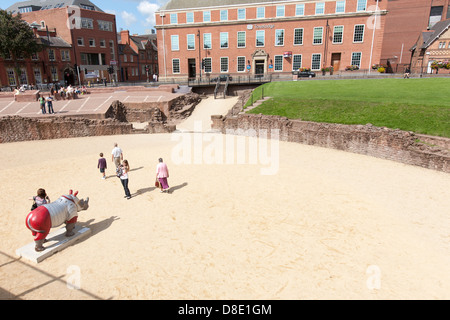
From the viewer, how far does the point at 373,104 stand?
1862 cm

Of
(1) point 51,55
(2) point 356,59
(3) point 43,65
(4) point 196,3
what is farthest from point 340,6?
(3) point 43,65

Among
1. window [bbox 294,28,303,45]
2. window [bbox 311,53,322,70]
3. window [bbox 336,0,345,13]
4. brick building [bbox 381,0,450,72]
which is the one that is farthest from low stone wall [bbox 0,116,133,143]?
brick building [bbox 381,0,450,72]

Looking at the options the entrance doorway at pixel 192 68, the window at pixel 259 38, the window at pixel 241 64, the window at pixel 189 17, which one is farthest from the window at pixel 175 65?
the window at pixel 259 38

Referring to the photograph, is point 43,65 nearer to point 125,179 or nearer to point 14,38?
point 14,38

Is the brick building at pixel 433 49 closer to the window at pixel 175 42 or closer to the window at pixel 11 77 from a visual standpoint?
the window at pixel 175 42

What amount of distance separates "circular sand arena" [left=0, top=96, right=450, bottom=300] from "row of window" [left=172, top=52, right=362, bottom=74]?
114 ft

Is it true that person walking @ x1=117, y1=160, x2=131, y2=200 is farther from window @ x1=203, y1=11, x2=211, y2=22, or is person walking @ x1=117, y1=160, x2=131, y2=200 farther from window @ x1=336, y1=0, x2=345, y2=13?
window @ x1=336, y1=0, x2=345, y2=13

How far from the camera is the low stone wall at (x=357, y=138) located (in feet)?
42.8

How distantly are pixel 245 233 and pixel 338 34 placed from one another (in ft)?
144

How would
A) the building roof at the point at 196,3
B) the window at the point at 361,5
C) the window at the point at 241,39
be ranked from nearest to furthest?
the window at the point at 361,5 < the building roof at the point at 196,3 < the window at the point at 241,39

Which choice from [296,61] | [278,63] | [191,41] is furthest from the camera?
[191,41]

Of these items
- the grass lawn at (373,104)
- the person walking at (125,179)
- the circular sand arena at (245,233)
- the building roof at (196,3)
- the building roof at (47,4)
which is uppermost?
the building roof at (47,4)
